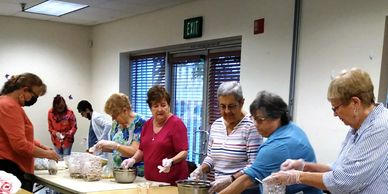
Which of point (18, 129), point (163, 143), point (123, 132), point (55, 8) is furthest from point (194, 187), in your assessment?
point (55, 8)

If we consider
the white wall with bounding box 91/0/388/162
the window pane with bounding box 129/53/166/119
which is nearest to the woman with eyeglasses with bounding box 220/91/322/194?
the white wall with bounding box 91/0/388/162

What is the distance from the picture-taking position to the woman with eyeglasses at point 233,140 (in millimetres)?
2162

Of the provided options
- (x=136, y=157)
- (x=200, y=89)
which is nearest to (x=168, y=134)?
(x=136, y=157)

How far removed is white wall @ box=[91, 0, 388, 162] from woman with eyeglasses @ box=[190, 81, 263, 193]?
1168mm

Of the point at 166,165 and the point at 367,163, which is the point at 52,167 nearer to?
the point at 166,165

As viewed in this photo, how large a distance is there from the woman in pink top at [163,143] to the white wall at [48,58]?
3757 mm

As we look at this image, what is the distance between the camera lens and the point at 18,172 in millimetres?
2791

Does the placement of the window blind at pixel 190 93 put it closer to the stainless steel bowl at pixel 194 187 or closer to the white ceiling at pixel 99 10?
the white ceiling at pixel 99 10

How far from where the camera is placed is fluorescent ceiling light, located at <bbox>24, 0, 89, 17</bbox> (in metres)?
4.96

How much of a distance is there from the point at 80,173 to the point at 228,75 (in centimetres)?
206

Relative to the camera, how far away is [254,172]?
1810 millimetres

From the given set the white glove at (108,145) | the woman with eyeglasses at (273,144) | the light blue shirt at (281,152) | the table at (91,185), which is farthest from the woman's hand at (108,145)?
the light blue shirt at (281,152)

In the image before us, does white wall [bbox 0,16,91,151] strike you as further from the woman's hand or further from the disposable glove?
the disposable glove

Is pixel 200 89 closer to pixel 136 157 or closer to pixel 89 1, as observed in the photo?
pixel 89 1
